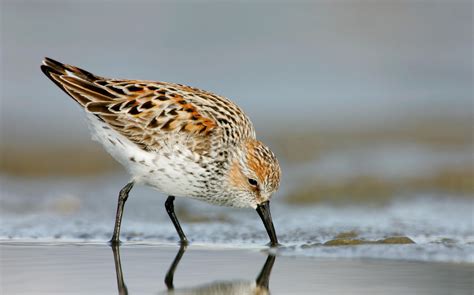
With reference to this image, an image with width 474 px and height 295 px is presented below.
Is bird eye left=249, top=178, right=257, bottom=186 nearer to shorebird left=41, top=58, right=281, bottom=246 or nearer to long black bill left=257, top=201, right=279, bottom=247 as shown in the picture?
shorebird left=41, top=58, right=281, bottom=246

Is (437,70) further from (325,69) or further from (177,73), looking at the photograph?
(177,73)

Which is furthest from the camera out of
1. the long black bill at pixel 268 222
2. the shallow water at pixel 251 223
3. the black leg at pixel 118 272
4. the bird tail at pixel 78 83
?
the bird tail at pixel 78 83

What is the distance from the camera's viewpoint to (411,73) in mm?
20688

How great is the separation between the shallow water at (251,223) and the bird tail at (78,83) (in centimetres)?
137

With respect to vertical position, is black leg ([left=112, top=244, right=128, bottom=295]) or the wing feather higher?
the wing feather

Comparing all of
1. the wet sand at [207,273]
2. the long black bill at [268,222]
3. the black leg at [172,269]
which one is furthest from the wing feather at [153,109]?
the wet sand at [207,273]

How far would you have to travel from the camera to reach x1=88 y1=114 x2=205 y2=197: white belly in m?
8.63

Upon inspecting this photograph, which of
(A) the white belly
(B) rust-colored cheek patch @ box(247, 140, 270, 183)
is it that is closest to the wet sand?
(A) the white belly

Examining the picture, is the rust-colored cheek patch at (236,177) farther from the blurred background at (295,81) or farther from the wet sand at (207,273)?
the blurred background at (295,81)

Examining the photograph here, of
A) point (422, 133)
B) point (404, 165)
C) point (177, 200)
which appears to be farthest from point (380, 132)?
point (177, 200)

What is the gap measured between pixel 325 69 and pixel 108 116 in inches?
452

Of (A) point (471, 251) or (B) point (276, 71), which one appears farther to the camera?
(B) point (276, 71)

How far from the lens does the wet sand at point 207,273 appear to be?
683 centimetres

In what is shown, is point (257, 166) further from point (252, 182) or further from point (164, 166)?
point (164, 166)
